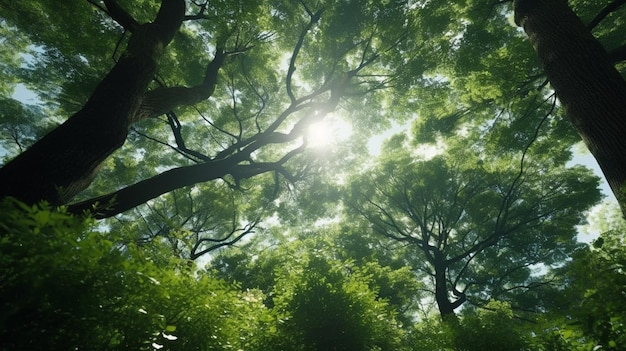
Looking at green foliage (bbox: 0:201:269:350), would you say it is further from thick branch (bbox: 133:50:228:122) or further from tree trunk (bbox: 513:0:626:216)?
tree trunk (bbox: 513:0:626:216)

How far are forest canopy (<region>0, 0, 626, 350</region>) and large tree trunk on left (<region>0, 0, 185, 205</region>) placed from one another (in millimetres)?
24

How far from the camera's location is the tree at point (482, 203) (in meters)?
12.4

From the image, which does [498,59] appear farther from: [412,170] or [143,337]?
[143,337]

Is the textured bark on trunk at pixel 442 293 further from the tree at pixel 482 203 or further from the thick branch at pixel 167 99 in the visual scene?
the thick branch at pixel 167 99

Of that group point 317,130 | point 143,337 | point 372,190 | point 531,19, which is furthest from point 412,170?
point 143,337

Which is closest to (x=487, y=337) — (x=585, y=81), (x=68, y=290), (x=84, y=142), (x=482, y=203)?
(x=585, y=81)

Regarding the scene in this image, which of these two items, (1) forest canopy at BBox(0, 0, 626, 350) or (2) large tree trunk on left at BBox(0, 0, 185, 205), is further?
(2) large tree trunk on left at BBox(0, 0, 185, 205)

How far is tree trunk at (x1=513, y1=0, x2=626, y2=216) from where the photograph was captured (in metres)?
3.21

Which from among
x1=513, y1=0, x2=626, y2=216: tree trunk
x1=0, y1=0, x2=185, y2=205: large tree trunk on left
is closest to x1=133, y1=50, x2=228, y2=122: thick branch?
x1=0, y1=0, x2=185, y2=205: large tree trunk on left

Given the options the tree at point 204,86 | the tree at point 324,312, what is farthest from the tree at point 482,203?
the tree at point 324,312

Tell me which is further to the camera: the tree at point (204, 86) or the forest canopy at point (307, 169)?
the tree at point (204, 86)

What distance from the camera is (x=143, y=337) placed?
2.10 m

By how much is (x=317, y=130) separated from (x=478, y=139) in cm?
564

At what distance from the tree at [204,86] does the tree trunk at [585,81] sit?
469cm
